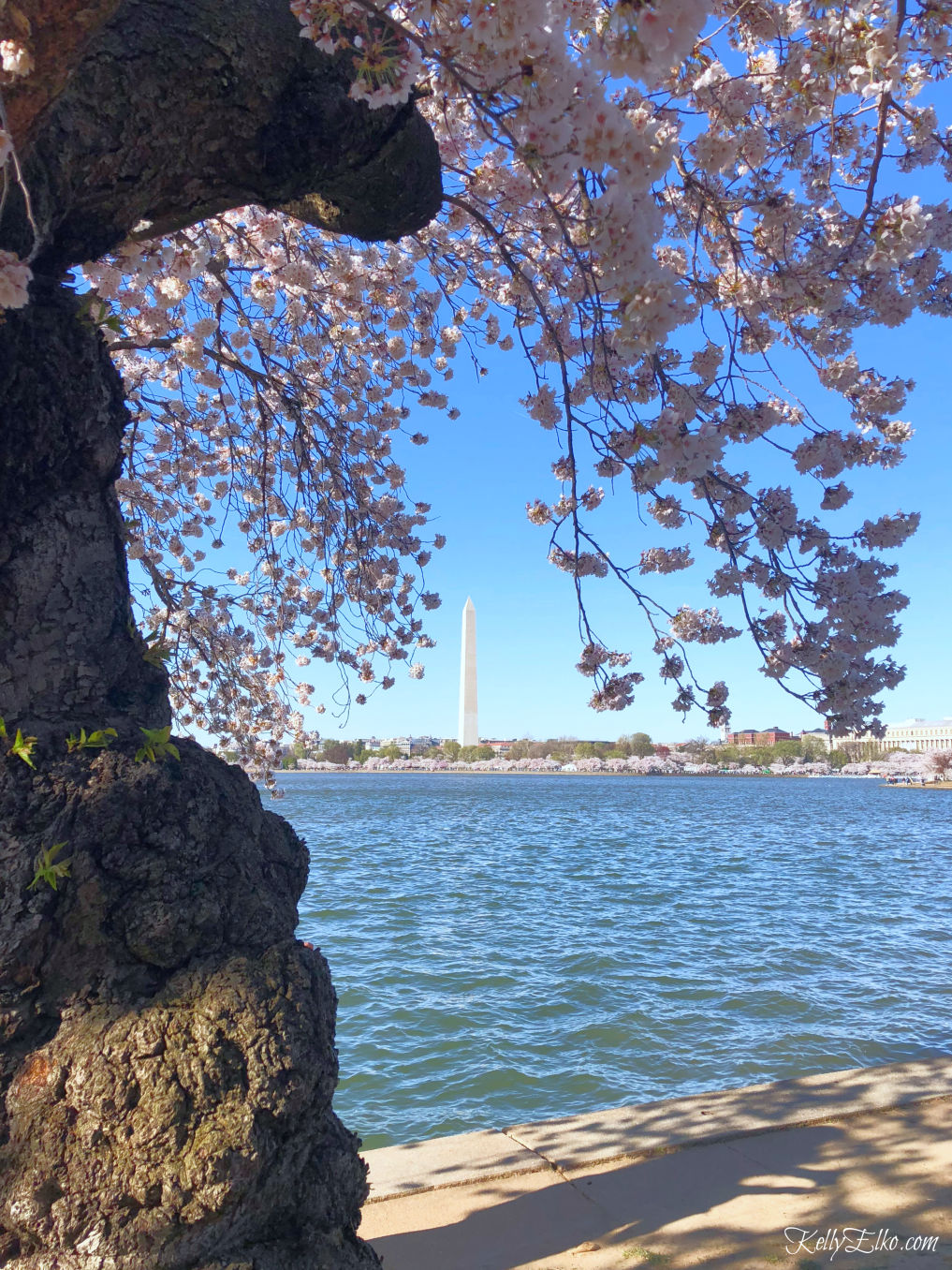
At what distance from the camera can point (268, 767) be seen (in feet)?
27.6

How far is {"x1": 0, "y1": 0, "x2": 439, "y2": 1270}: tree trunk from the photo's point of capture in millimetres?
1872

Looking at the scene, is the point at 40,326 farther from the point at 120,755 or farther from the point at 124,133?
the point at 120,755

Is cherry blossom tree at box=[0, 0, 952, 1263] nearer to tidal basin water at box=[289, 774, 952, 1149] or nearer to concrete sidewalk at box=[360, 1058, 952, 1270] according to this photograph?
concrete sidewalk at box=[360, 1058, 952, 1270]

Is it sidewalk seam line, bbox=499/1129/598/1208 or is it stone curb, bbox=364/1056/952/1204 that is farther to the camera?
stone curb, bbox=364/1056/952/1204

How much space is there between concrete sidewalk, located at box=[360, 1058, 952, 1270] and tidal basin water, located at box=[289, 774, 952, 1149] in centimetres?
229

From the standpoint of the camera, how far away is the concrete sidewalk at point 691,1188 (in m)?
Answer: 2.95

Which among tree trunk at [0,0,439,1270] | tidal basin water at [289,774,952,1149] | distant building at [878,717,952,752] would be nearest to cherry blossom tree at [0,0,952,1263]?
tree trunk at [0,0,439,1270]

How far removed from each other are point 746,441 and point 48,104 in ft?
7.40

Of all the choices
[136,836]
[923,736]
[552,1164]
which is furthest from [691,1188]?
[923,736]

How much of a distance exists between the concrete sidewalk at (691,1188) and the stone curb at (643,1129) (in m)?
0.01

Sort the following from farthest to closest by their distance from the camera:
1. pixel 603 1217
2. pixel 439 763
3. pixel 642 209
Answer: pixel 439 763
pixel 603 1217
pixel 642 209

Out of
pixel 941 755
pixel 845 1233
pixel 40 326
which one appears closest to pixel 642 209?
pixel 40 326

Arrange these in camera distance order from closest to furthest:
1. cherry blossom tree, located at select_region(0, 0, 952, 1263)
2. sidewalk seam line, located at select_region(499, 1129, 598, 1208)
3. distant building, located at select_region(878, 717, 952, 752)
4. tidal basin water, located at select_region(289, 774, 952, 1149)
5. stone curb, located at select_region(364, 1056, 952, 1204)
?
Result: 1. cherry blossom tree, located at select_region(0, 0, 952, 1263)
2. sidewalk seam line, located at select_region(499, 1129, 598, 1208)
3. stone curb, located at select_region(364, 1056, 952, 1204)
4. tidal basin water, located at select_region(289, 774, 952, 1149)
5. distant building, located at select_region(878, 717, 952, 752)

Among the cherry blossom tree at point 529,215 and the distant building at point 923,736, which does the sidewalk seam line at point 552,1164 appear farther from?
the distant building at point 923,736
